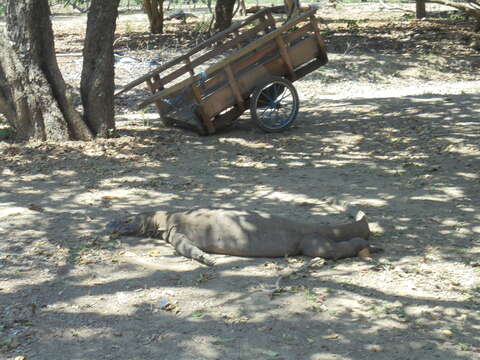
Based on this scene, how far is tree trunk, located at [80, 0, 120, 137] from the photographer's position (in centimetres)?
898

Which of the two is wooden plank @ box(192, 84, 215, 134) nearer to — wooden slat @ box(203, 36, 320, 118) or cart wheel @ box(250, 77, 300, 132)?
wooden slat @ box(203, 36, 320, 118)

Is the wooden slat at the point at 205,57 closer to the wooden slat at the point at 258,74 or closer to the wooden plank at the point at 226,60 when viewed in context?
the wooden plank at the point at 226,60

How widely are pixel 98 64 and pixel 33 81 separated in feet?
2.97

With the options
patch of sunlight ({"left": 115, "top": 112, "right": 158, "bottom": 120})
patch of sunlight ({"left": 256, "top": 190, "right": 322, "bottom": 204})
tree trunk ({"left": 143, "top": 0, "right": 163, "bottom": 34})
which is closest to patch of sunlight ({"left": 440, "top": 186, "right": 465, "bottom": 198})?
patch of sunlight ({"left": 256, "top": 190, "right": 322, "bottom": 204})

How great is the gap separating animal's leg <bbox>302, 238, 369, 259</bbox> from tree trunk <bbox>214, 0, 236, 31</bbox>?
1294 centimetres

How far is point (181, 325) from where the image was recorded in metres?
4.12

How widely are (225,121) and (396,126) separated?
2.47m

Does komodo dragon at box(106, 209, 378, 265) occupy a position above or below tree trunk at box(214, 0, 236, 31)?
below

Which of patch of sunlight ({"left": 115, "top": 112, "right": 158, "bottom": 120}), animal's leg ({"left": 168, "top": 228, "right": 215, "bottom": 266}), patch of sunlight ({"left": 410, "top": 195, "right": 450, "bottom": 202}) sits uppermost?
patch of sunlight ({"left": 115, "top": 112, "right": 158, "bottom": 120})

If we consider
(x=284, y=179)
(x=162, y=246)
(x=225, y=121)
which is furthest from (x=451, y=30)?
(x=162, y=246)

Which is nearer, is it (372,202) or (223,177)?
(372,202)

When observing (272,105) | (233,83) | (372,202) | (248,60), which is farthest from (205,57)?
(372,202)

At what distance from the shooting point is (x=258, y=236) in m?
5.20

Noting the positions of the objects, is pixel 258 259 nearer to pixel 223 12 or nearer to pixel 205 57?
pixel 205 57
